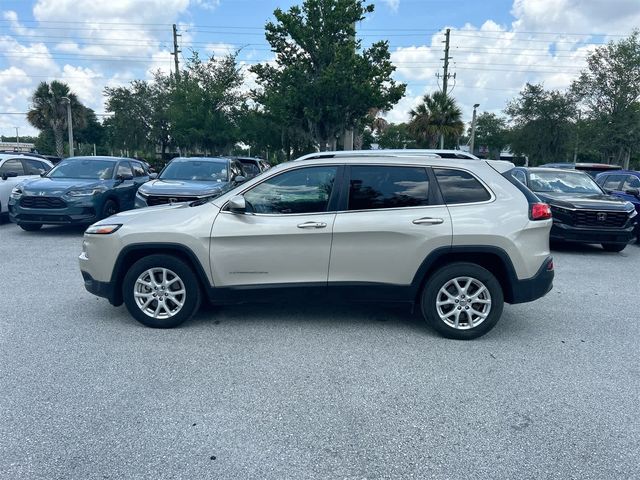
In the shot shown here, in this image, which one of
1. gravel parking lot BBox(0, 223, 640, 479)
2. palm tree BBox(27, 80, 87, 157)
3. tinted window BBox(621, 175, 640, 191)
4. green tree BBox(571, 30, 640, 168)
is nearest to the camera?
gravel parking lot BBox(0, 223, 640, 479)

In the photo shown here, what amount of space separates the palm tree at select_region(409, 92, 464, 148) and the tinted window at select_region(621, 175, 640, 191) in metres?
21.7

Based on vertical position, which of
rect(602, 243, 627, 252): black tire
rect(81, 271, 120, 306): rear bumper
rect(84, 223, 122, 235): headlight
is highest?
rect(84, 223, 122, 235): headlight

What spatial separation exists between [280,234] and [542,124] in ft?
125

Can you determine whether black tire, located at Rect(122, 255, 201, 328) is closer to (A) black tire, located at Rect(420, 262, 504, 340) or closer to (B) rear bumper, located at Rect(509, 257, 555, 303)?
(A) black tire, located at Rect(420, 262, 504, 340)

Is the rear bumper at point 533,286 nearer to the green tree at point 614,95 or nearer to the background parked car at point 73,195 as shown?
the background parked car at point 73,195

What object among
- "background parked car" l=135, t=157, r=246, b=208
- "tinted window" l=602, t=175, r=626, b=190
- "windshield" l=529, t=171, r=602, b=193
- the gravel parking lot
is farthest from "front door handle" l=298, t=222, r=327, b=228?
"tinted window" l=602, t=175, r=626, b=190

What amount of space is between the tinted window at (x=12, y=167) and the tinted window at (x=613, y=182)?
1550cm

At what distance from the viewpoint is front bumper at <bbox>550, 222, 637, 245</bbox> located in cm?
934

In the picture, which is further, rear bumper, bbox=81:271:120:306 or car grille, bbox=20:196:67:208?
car grille, bbox=20:196:67:208

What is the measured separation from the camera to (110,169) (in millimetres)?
11180

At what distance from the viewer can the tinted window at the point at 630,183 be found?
11557 millimetres

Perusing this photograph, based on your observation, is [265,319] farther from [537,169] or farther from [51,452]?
[537,169]

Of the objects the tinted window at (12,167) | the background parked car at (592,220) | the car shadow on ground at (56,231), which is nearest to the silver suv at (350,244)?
the background parked car at (592,220)

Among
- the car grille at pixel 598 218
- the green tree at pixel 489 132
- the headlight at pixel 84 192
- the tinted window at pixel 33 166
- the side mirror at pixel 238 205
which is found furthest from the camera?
the green tree at pixel 489 132
